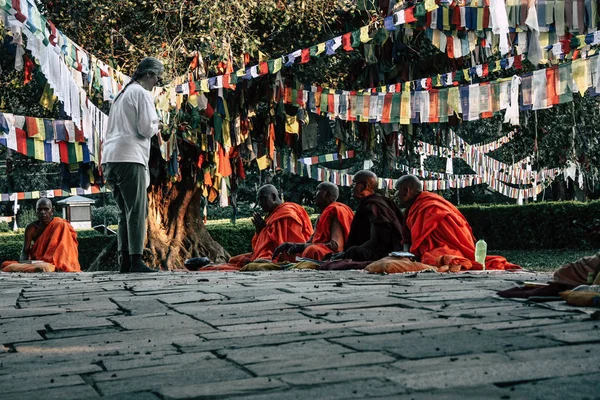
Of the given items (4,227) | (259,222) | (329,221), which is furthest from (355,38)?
(4,227)

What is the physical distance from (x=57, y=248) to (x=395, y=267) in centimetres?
567

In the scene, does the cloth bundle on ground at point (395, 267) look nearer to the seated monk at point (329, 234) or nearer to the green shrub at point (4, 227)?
the seated monk at point (329, 234)

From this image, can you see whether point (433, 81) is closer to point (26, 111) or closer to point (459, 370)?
point (26, 111)

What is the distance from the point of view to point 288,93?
49.9ft

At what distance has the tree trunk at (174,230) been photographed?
1658cm

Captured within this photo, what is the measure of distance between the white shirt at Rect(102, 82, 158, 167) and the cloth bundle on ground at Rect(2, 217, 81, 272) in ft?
13.4

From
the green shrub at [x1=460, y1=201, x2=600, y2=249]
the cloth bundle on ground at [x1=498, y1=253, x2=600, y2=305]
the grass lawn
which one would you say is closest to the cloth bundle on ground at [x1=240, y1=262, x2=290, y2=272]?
the cloth bundle on ground at [x1=498, y1=253, x2=600, y2=305]

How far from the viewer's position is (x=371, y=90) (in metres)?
15.2

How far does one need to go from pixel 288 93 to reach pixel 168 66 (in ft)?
7.01

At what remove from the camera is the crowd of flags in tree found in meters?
9.96

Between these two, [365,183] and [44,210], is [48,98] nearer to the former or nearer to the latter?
[44,210]

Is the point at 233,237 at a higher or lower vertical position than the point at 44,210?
lower

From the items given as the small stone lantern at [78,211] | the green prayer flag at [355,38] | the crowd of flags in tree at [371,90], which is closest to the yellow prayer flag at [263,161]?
the crowd of flags in tree at [371,90]

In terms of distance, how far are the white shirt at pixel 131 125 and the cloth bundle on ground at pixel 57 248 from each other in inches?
161
